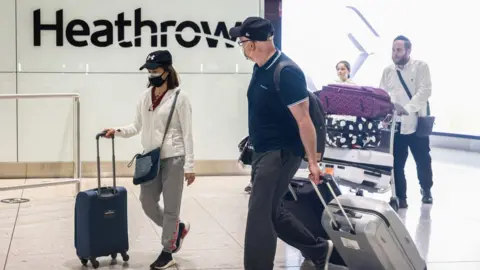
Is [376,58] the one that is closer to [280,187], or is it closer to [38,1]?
[38,1]

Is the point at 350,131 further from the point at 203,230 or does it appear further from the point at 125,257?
the point at 125,257

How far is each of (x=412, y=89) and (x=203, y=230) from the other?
2837mm

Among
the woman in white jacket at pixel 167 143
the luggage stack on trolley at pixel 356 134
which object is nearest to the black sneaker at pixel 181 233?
the woman in white jacket at pixel 167 143

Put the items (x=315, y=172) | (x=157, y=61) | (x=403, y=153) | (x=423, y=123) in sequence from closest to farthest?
(x=315, y=172), (x=157, y=61), (x=423, y=123), (x=403, y=153)

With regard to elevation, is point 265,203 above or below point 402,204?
above

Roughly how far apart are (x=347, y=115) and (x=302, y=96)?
8.74ft

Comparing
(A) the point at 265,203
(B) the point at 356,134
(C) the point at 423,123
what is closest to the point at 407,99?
(C) the point at 423,123

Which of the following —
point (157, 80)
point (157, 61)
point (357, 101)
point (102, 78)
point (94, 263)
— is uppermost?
point (102, 78)

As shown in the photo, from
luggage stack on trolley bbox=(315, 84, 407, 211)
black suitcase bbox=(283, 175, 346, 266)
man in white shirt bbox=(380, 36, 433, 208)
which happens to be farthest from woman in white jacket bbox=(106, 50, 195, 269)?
man in white shirt bbox=(380, 36, 433, 208)

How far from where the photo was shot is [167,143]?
499 centimetres

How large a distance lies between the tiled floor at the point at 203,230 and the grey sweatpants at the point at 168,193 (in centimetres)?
31

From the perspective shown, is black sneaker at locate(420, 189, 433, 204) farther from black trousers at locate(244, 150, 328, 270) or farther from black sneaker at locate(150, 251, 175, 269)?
black trousers at locate(244, 150, 328, 270)

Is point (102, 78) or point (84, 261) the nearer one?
point (84, 261)

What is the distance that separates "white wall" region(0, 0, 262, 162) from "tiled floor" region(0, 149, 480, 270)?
68 centimetres
